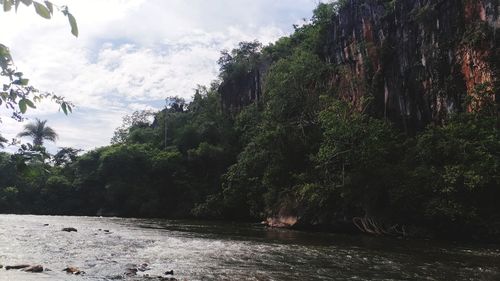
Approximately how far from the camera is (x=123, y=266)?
12.4m

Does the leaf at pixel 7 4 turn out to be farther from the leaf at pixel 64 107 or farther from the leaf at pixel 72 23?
the leaf at pixel 64 107

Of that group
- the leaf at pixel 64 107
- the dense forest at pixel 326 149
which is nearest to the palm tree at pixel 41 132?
the dense forest at pixel 326 149

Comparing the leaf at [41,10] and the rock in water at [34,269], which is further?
the rock in water at [34,269]

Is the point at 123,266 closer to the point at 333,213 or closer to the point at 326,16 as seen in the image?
the point at 333,213

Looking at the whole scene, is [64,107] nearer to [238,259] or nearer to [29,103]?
[29,103]

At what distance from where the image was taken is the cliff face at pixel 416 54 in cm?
2772

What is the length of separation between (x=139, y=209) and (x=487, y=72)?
34.6 m

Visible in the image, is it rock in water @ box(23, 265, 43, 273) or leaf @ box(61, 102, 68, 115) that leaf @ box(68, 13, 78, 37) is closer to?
leaf @ box(61, 102, 68, 115)

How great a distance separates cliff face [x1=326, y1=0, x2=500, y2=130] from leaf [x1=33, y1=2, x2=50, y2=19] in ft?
91.3

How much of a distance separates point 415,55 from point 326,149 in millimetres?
10430

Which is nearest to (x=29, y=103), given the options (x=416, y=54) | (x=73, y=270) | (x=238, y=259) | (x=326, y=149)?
(x=73, y=270)

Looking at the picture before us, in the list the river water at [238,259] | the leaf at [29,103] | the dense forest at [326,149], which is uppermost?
the dense forest at [326,149]

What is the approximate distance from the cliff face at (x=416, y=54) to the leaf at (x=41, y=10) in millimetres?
27826

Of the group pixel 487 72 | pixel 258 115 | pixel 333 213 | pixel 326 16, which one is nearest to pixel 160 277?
pixel 333 213
